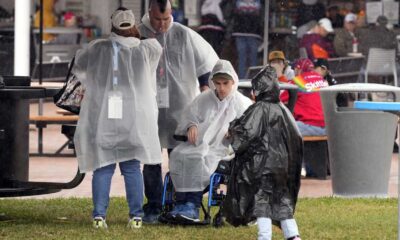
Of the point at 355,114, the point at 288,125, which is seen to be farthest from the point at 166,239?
the point at 355,114

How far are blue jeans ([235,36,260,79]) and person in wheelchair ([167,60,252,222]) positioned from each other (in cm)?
889

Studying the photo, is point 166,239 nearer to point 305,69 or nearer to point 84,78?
point 84,78

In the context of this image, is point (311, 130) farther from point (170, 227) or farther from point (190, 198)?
point (170, 227)

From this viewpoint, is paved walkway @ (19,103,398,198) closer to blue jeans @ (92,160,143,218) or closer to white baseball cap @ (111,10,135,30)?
blue jeans @ (92,160,143,218)

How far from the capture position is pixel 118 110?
9.61 m

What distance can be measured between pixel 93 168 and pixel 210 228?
99 centimetres

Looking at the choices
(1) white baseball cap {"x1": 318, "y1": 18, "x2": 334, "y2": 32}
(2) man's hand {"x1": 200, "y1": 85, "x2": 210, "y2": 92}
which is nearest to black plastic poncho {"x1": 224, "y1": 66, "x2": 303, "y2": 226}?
(2) man's hand {"x1": 200, "y1": 85, "x2": 210, "y2": 92}

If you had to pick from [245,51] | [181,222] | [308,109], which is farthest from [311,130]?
[245,51]

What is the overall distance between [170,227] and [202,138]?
721 millimetres

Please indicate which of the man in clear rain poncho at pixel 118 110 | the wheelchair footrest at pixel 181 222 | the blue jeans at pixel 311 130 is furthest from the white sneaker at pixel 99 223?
the blue jeans at pixel 311 130

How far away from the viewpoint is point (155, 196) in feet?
34.2

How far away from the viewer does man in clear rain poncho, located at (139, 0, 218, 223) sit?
10320 millimetres

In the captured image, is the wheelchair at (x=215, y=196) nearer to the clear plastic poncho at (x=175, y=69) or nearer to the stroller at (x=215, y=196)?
the stroller at (x=215, y=196)

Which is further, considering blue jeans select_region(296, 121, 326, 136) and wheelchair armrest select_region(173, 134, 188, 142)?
blue jeans select_region(296, 121, 326, 136)
